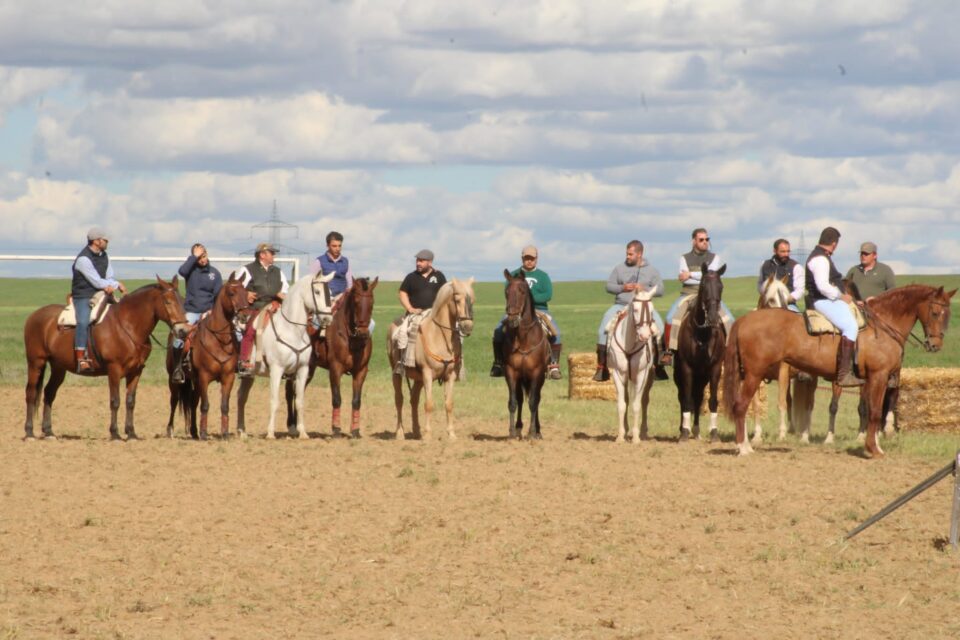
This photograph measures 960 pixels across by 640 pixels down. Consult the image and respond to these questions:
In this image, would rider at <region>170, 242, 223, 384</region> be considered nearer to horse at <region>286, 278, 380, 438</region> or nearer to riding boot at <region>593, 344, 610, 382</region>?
horse at <region>286, 278, 380, 438</region>

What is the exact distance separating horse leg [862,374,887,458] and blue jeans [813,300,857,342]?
0.69 meters

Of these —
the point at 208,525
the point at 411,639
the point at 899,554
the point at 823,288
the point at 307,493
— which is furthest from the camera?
the point at 823,288

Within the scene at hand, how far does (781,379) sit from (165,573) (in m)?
11.8

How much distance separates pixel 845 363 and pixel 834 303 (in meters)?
0.80

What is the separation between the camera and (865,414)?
2145 cm

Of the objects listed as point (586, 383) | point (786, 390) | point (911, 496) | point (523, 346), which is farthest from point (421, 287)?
point (911, 496)

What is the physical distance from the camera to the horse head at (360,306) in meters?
20.1

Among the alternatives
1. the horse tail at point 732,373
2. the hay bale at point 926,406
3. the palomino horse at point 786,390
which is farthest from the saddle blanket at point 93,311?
the hay bale at point 926,406

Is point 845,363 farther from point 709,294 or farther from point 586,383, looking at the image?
point 586,383

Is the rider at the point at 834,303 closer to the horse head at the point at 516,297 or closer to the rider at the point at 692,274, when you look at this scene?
the rider at the point at 692,274

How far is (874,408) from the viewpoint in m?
18.7

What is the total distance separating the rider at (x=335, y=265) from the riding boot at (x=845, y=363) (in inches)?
268

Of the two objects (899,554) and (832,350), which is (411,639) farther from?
(832,350)

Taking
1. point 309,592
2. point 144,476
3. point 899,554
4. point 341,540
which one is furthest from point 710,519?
point 144,476
